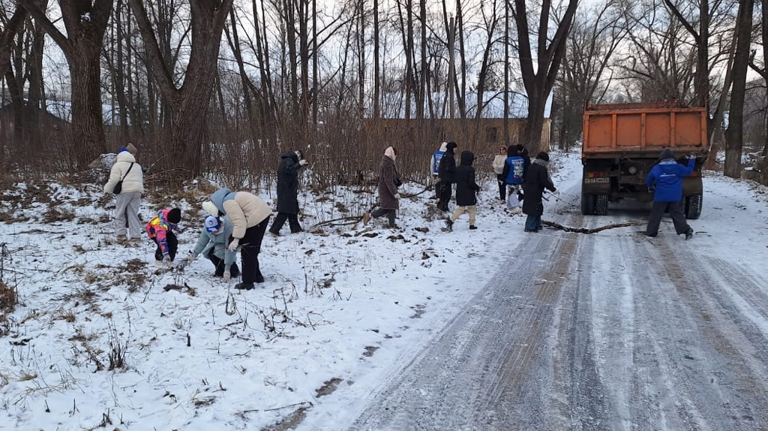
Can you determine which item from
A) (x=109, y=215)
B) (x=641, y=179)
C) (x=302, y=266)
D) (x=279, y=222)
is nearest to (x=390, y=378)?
(x=302, y=266)

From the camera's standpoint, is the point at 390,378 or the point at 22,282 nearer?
the point at 390,378

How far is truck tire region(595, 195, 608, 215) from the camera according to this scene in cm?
1184

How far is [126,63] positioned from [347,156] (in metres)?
23.9

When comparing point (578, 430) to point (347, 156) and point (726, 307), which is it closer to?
point (726, 307)

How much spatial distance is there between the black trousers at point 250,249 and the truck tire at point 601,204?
8658mm

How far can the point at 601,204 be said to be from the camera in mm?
11867

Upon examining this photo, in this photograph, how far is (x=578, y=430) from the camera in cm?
313

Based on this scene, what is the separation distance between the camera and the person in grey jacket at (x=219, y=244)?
615cm

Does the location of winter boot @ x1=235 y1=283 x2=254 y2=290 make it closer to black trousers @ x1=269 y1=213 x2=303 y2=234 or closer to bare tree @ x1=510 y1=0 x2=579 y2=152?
black trousers @ x1=269 y1=213 x2=303 y2=234

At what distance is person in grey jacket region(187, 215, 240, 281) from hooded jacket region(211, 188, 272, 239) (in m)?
0.25

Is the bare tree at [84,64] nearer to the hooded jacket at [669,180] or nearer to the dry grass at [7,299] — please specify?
the dry grass at [7,299]

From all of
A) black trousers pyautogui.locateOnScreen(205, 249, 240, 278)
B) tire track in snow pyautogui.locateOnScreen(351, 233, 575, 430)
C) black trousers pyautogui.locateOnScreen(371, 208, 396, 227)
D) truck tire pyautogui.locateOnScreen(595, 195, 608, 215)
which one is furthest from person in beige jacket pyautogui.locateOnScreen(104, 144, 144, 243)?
truck tire pyautogui.locateOnScreen(595, 195, 608, 215)

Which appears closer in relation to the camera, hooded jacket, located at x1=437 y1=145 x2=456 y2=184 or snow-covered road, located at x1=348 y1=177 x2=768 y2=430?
snow-covered road, located at x1=348 y1=177 x2=768 y2=430

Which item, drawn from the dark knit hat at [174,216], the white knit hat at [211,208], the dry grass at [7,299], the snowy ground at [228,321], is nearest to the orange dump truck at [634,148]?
the snowy ground at [228,321]
